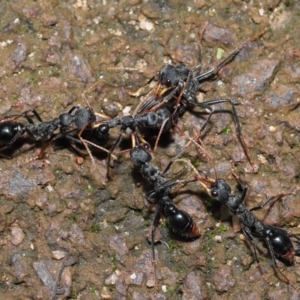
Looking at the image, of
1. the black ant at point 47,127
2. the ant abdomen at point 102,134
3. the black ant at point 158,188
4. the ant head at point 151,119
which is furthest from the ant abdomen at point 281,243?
the black ant at point 47,127

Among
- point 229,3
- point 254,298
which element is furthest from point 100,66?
point 254,298

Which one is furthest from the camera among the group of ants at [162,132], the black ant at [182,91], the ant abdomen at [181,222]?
the black ant at [182,91]

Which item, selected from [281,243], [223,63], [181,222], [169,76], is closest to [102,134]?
[169,76]

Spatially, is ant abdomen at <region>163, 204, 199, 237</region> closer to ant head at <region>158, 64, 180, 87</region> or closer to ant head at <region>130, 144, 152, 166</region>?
ant head at <region>130, 144, 152, 166</region>

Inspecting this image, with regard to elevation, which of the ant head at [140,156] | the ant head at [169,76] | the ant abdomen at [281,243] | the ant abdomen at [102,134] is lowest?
the ant abdomen at [281,243]

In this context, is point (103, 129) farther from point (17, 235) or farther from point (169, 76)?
point (17, 235)

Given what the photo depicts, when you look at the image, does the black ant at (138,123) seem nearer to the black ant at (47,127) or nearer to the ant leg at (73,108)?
the black ant at (47,127)

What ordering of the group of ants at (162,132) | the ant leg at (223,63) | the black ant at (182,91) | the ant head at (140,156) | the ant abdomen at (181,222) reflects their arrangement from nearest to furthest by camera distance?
the ant abdomen at (181,222), the group of ants at (162,132), the ant head at (140,156), the black ant at (182,91), the ant leg at (223,63)

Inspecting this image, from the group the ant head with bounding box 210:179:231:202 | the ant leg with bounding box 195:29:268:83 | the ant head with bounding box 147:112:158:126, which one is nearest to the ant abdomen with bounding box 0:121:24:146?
the ant head with bounding box 147:112:158:126
